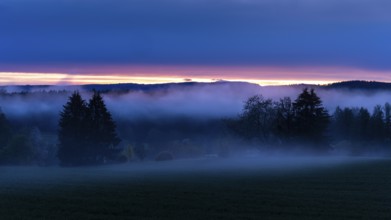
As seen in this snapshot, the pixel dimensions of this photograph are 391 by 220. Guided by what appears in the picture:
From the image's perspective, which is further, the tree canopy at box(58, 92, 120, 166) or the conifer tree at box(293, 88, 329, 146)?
the conifer tree at box(293, 88, 329, 146)

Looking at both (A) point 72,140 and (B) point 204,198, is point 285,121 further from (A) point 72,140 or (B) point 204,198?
(B) point 204,198

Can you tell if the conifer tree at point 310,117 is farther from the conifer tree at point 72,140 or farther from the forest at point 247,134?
the conifer tree at point 72,140

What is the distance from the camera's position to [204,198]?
26812 mm

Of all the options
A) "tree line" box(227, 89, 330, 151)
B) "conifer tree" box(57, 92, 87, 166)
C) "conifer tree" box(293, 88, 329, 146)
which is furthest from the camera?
"tree line" box(227, 89, 330, 151)

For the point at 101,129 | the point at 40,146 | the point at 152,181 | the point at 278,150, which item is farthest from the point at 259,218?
the point at 40,146

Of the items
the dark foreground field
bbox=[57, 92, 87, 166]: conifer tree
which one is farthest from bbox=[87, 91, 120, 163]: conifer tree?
the dark foreground field

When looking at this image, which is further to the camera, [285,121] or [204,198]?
[285,121]

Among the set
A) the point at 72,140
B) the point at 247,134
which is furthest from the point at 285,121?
the point at 72,140

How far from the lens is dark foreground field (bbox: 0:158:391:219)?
72.7ft

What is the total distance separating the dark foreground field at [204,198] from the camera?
22.2 meters

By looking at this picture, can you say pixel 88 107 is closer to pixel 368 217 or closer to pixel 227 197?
pixel 227 197

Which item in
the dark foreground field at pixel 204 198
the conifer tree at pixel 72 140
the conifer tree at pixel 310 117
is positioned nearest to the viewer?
the dark foreground field at pixel 204 198

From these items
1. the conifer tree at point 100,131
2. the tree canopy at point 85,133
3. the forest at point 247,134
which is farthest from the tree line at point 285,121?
the tree canopy at point 85,133

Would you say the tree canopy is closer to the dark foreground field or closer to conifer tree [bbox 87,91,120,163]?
conifer tree [bbox 87,91,120,163]
